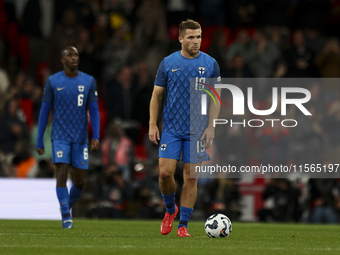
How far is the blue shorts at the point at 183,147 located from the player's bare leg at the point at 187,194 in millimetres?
100

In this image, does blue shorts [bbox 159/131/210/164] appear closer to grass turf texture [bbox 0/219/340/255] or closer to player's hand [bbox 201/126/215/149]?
player's hand [bbox 201/126/215/149]

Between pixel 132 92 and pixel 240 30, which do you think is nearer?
pixel 132 92

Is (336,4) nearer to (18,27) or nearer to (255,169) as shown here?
(255,169)

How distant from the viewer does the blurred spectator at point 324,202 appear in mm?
17750

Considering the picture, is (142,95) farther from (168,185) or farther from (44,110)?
(168,185)

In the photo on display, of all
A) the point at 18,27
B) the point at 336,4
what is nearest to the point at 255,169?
the point at 336,4

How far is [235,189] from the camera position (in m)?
18.1

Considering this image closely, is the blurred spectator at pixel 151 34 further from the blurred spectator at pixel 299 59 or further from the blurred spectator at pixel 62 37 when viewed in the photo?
the blurred spectator at pixel 299 59

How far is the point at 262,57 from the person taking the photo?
21.0 meters

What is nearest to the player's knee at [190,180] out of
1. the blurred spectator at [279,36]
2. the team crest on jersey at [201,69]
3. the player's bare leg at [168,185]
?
the player's bare leg at [168,185]

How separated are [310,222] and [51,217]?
5549 mm

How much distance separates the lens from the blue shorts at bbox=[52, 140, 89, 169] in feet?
38.9

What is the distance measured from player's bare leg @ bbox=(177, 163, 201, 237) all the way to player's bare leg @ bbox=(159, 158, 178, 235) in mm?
150

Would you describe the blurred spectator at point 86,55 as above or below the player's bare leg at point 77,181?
above
